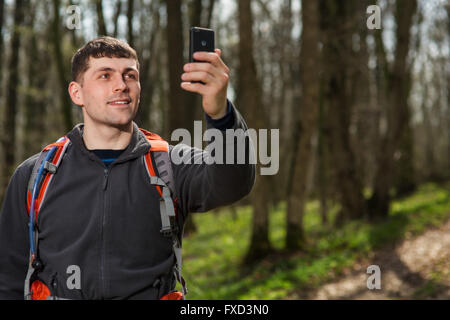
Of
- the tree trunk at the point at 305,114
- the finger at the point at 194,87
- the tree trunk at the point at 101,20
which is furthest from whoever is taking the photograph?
the tree trunk at the point at 305,114

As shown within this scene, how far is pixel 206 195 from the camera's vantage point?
2244mm

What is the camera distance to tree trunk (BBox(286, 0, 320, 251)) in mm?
9547

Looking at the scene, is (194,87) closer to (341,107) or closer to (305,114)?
(305,114)

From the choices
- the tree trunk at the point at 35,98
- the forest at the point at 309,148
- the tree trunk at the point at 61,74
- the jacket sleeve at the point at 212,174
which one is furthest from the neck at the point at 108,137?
Answer: the tree trunk at the point at 35,98

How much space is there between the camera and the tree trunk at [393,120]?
11.9 meters

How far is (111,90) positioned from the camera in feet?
7.79

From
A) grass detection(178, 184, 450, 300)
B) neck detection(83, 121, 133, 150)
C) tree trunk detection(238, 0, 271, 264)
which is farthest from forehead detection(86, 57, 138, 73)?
tree trunk detection(238, 0, 271, 264)

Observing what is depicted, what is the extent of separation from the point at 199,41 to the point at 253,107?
734cm

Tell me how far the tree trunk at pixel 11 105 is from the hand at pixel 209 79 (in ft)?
37.4

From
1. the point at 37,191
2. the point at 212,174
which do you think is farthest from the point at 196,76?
the point at 37,191

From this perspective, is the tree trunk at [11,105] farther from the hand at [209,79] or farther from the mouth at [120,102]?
the hand at [209,79]
